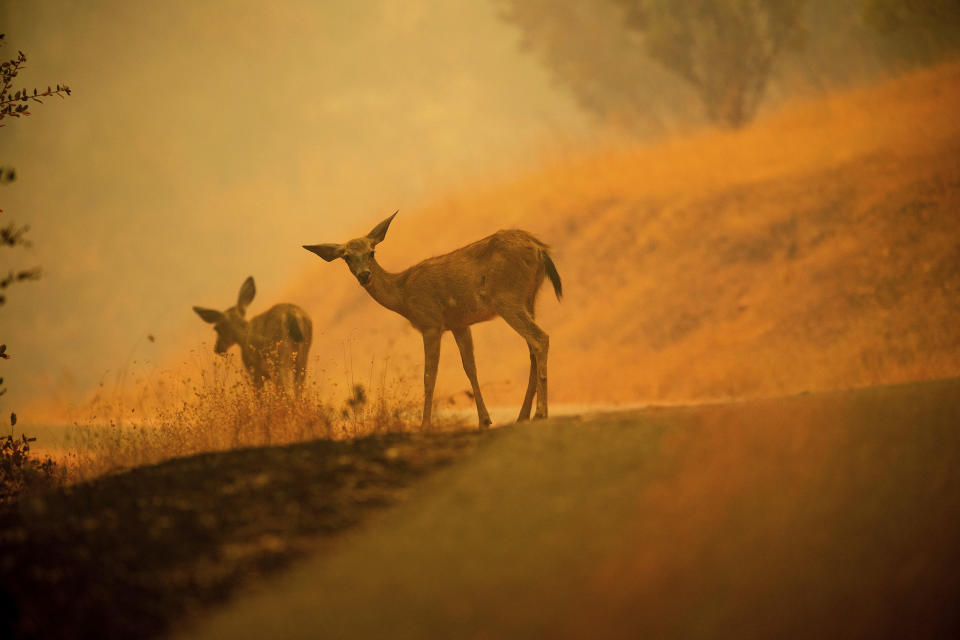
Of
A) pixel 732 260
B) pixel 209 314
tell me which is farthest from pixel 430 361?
pixel 732 260

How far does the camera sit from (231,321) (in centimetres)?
1201

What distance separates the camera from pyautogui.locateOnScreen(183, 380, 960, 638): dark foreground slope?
373 centimetres

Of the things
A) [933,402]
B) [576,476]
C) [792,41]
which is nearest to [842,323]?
[933,402]

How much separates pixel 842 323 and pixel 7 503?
42.4 ft

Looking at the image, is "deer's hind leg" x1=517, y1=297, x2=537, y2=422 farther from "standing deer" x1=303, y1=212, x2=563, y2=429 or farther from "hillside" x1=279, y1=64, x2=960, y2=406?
"hillside" x1=279, y1=64, x2=960, y2=406

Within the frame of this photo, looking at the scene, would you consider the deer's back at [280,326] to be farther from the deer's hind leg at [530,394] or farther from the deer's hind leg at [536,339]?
the deer's hind leg at [536,339]

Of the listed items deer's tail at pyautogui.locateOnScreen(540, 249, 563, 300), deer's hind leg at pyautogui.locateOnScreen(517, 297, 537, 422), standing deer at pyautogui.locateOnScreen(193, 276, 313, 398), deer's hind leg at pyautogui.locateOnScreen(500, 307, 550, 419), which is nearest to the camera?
deer's hind leg at pyautogui.locateOnScreen(500, 307, 550, 419)

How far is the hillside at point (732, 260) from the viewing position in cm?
1507

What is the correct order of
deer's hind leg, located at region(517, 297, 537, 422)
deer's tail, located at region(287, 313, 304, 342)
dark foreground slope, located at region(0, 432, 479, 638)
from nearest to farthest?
1. dark foreground slope, located at region(0, 432, 479, 638)
2. deer's hind leg, located at region(517, 297, 537, 422)
3. deer's tail, located at region(287, 313, 304, 342)

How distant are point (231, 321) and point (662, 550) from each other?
8967 millimetres

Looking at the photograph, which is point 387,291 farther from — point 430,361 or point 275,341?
point 275,341

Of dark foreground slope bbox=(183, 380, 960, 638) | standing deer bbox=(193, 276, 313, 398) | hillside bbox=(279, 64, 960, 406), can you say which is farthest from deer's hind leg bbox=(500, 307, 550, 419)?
hillside bbox=(279, 64, 960, 406)

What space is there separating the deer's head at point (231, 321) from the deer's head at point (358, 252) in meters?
3.43

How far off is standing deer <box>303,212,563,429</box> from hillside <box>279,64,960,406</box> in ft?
16.4
